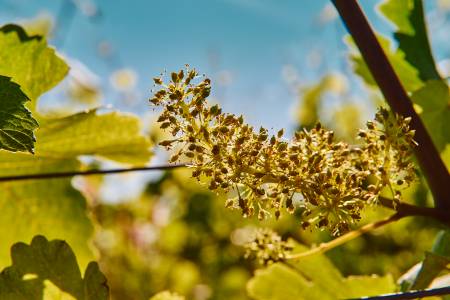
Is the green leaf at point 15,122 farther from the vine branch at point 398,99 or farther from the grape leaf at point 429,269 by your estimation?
the grape leaf at point 429,269

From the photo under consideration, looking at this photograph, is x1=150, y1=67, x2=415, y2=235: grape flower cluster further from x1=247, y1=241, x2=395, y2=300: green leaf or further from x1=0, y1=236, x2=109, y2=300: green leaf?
x1=247, y1=241, x2=395, y2=300: green leaf

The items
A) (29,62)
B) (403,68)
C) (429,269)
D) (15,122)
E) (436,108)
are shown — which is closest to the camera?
(15,122)

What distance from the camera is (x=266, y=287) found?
193cm

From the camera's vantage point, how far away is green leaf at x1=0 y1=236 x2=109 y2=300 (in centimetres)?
133

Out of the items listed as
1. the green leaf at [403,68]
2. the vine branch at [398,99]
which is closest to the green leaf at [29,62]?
the vine branch at [398,99]

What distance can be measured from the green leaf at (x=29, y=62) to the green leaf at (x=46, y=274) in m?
0.44

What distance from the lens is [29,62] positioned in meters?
1.64

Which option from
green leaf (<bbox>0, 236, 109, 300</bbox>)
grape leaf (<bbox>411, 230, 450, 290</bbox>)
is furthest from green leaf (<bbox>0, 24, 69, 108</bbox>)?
grape leaf (<bbox>411, 230, 450, 290</bbox>)

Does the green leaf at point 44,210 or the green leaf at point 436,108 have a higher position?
the green leaf at point 44,210

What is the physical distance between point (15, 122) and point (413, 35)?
135cm

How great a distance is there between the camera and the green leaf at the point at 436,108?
1.82m

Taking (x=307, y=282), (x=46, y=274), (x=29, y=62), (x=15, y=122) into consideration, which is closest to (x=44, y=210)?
(x=29, y=62)

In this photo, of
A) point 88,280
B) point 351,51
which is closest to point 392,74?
point 88,280

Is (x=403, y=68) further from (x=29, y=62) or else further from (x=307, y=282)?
(x=29, y=62)
